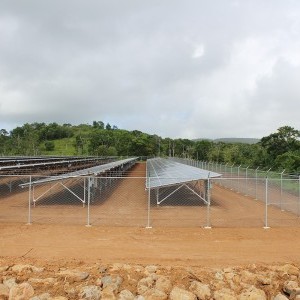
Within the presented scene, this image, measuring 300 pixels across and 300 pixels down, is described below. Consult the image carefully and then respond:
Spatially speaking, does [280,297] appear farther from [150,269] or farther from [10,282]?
[10,282]

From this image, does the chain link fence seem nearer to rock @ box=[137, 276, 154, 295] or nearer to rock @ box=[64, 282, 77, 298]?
rock @ box=[137, 276, 154, 295]

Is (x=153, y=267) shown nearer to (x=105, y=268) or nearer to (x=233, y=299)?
(x=105, y=268)

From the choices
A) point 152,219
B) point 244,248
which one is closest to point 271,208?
point 152,219

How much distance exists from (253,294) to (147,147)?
339ft

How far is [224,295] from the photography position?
8.09 meters

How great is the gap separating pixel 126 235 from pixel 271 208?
9625 mm

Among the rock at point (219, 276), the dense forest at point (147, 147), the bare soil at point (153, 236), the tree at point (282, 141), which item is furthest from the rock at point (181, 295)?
the tree at point (282, 141)

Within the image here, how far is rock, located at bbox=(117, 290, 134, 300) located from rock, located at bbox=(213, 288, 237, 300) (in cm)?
173

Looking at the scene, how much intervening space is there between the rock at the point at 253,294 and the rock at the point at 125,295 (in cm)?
223

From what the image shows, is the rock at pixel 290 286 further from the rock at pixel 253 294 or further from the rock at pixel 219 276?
the rock at pixel 219 276

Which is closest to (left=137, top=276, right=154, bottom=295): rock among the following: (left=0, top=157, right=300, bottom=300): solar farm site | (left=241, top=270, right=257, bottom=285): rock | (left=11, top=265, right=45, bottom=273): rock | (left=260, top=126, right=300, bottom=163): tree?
(left=0, top=157, right=300, bottom=300): solar farm site

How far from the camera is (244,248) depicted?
11.5 m

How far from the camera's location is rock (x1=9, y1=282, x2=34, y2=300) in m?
7.92

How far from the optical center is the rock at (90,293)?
26.2 feet
